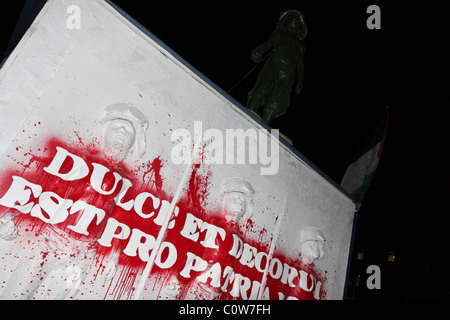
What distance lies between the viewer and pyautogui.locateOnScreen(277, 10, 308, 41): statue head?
162 inches

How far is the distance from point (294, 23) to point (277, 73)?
0.82 meters

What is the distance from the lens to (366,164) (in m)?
4.43

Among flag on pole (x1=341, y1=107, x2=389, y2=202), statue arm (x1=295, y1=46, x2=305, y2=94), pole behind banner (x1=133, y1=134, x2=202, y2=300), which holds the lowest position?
pole behind banner (x1=133, y1=134, x2=202, y2=300)

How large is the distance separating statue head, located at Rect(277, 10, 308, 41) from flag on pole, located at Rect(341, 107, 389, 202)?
1.72 m

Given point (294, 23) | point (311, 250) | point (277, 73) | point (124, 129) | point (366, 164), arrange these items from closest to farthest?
1. point (124, 129)
2. point (311, 250)
3. point (277, 73)
4. point (294, 23)
5. point (366, 164)

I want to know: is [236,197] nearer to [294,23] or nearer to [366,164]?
[366,164]

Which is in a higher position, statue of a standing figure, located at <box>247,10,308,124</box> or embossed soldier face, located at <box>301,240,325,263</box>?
statue of a standing figure, located at <box>247,10,308,124</box>

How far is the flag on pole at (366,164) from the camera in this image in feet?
14.2

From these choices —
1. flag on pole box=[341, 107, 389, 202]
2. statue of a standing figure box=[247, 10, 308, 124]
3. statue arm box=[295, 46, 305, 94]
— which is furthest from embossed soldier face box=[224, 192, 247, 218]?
flag on pole box=[341, 107, 389, 202]

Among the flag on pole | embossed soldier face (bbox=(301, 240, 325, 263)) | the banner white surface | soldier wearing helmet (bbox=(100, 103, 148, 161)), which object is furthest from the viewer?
the flag on pole

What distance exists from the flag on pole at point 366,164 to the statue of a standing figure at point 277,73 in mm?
1548

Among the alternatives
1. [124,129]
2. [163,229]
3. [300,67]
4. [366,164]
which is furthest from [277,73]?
[163,229]

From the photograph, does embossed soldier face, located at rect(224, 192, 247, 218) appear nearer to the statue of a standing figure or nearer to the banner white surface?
the banner white surface

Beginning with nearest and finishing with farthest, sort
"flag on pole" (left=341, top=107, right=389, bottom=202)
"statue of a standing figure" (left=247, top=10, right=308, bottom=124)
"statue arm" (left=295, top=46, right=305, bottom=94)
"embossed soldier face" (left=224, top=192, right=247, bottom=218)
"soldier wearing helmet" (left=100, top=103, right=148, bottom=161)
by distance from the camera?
1. "soldier wearing helmet" (left=100, top=103, right=148, bottom=161)
2. "embossed soldier face" (left=224, top=192, right=247, bottom=218)
3. "statue of a standing figure" (left=247, top=10, right=308, bottom=124)
4. "statue arm" (left=295, top=46, right=305, bottom=94)
5. "flag on pole" (left=341, top=107, right=389, bottom=202)
